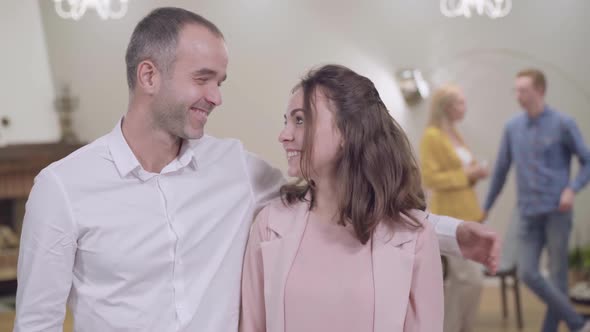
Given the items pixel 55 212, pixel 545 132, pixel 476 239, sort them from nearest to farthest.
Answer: pixel 55 212, pixel 476 239, pixel 545 132

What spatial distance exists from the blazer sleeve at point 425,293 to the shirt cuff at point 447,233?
152 millimetres

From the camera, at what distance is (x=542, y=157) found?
14.6 feet

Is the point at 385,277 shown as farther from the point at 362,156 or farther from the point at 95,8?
the point at 95,8

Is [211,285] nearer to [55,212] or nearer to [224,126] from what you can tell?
[55,212]

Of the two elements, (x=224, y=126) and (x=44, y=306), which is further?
(x=224, y=126)

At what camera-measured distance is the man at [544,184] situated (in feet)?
14.1

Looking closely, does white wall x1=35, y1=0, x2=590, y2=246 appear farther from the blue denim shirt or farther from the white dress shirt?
the white dress shirt

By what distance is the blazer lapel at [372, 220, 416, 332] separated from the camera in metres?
1.52

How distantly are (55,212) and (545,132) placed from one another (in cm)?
343

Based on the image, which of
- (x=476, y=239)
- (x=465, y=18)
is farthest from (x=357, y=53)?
(x=476, y=239)

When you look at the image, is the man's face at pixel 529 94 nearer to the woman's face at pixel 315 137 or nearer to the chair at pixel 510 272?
the chair at pixel 510 272

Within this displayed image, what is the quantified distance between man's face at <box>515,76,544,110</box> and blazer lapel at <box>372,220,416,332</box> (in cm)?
303

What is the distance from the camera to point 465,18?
6.46 meters

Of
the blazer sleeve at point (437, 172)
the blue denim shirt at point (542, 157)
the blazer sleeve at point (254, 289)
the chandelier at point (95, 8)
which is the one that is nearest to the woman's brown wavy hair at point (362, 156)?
the blazer sleeve at point (254, 289)
